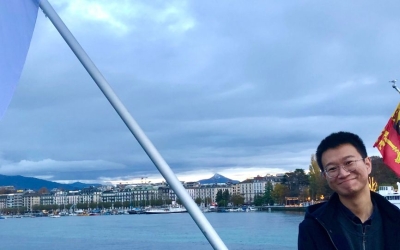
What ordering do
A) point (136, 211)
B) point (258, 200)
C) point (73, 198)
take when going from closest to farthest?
point (258, 200)
point (136, 211)
point (73, 198)

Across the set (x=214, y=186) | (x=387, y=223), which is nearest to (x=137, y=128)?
(x=387, y=223)

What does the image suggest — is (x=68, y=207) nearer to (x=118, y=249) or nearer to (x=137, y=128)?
(x=118, y=249)

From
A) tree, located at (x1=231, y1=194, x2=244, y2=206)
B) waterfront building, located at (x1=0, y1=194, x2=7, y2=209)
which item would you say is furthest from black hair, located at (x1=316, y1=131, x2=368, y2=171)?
waterfront building, located at (x1=0, y1=194, x2=7, y2=209)

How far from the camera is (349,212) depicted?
190 cm

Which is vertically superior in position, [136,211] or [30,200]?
[30,200]

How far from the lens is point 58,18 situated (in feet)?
7.74

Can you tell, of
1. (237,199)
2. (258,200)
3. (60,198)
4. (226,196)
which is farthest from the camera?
(60,198)

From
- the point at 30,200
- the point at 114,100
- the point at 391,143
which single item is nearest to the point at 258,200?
the point at 30,200

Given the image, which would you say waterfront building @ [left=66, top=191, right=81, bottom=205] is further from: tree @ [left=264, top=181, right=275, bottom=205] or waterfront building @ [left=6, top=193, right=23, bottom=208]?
tree @ [left=264, top=181, right=275, bottom=205]

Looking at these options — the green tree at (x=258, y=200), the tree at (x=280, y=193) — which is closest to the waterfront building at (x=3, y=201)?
the green tree at (x=258, y=200)

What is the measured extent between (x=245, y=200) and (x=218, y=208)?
24.2ft

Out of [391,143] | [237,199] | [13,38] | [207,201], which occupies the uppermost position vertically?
[13,38]

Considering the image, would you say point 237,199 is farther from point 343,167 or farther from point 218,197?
point 343,167

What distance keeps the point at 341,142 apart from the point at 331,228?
11.3 inches
